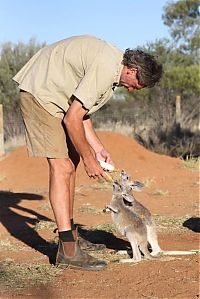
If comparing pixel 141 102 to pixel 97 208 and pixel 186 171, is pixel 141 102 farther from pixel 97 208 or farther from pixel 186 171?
pixel 97 208

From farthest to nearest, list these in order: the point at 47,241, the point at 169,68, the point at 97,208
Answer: the point at 169,68
the point at 97,208
the point at 47,241

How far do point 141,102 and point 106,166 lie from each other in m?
22.5

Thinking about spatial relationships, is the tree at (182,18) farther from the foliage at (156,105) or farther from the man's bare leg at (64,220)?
the man's bare leg at (64,220)

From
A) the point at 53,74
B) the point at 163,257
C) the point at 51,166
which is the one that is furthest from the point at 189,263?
the point at 53,74

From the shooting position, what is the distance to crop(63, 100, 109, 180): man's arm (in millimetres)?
5066

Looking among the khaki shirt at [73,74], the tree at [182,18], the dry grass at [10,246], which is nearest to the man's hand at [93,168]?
the khaki shirt at [73,74]

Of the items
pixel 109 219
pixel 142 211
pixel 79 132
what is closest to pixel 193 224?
pixel 109 219

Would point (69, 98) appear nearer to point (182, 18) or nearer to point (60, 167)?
point (60, 167)

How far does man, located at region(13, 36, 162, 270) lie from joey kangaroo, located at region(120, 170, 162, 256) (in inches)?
24.7

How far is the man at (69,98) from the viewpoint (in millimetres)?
5117

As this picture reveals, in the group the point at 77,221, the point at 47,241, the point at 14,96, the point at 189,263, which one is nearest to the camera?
the point at 189,263

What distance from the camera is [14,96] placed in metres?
24.9

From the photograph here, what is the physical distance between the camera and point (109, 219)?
8.66 m

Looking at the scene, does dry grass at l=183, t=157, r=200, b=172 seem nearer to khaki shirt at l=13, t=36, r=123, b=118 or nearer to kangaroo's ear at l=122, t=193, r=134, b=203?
kangaroo's ear at l=122, t=193, r=134, b=203
